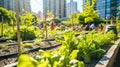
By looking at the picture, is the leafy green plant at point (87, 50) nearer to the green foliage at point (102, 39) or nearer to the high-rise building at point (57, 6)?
the green foliage at point (102, 39)

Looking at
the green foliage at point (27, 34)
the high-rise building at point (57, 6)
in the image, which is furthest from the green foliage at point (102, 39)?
the high-rise building at point (57, 6)

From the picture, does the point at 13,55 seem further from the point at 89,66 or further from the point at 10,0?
the point at 10,0

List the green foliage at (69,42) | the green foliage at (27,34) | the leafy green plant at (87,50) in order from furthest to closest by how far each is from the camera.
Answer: the green foliage at (27,34) < the leafy green plant at (87,50) < the green foliage at (69,42)

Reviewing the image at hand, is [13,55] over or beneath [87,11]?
beneath

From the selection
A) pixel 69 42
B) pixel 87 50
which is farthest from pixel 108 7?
pixel 69 42

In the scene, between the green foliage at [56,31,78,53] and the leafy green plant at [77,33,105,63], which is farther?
the leafy green plant at [77,33,105,63]

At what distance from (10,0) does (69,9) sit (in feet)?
211

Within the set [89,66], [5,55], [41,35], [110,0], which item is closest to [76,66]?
[89,66]

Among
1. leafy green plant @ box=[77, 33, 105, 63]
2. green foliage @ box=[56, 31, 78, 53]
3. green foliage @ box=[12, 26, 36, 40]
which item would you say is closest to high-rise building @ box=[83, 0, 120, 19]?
green foliage @ box=[12, 26, 36, 40]

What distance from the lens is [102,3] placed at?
113 m

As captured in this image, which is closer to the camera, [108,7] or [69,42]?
[69,42]

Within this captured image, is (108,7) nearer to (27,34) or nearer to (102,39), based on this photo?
(27,34)

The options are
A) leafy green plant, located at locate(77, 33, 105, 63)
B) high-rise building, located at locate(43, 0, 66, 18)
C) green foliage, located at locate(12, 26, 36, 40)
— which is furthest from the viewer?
high-rise building, located at locate(43, 0, 66, 18)

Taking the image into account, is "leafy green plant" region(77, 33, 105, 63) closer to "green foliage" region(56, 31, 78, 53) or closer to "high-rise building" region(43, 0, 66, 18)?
"green foliage" region(56, 31, 78, 53)
